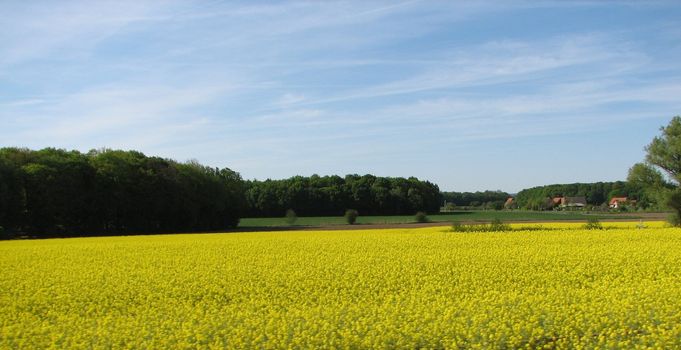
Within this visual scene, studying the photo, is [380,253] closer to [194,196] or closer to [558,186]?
[194,196]

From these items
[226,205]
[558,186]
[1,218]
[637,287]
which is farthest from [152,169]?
[558,186]

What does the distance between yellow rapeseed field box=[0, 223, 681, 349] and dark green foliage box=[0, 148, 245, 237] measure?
28.3 m

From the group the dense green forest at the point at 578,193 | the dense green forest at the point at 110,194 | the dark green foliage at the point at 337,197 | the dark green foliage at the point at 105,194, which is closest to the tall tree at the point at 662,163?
the dense green forest at the point at 110,194

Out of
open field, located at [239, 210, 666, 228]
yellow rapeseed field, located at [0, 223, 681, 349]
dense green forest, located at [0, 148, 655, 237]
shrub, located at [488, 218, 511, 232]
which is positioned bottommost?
yellow rapeseed field, located at [0, 223, 681, 349]

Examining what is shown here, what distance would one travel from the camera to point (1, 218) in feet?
149

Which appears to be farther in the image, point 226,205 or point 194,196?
point 226,205

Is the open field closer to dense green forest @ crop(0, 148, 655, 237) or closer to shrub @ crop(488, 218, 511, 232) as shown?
dense green forest @ crop(0, 148, 655, 237)

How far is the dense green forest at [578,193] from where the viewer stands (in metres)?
129

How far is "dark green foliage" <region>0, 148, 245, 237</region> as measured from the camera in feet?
156

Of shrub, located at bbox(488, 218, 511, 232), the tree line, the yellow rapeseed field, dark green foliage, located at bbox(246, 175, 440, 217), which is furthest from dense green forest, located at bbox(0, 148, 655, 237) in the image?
the tree line

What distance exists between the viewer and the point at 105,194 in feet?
171

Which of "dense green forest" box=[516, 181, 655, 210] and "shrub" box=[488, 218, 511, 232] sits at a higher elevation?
"dense green forest" box=[516, 181, 655, 210]

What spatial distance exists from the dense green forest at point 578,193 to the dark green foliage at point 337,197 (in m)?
38.7

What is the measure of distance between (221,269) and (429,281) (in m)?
5.79
